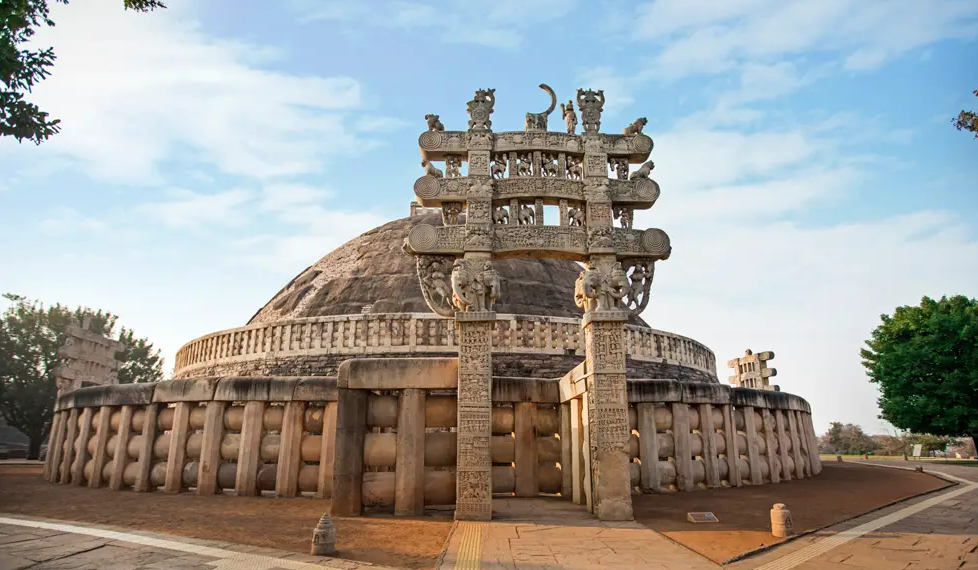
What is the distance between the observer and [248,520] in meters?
6.81

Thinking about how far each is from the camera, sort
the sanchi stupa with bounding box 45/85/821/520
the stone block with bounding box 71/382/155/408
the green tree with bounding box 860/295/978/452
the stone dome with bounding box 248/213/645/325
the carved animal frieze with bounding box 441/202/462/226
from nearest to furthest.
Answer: the sanchi stupa with bounding box 45/85/821/520
the carved animal frieze with bounding box 441/202/462/226
the stone block with bounding box 71/382/155/408
the green tree with bounding box 860/295/978/452
the stone dome with bounding box 248/213/645/325

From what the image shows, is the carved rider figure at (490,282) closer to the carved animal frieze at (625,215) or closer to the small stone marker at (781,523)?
the carved animal frieze at (625,215)

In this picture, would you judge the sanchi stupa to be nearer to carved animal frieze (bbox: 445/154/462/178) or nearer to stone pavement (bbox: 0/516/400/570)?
carved animal frieze (bbox: 445/154/462/178)

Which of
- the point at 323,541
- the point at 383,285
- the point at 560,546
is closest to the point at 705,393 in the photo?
the point at 560,546

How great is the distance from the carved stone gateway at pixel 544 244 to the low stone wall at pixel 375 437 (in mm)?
493

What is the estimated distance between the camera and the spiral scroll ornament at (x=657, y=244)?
27.0 ft

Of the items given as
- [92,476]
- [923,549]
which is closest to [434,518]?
[923,549]

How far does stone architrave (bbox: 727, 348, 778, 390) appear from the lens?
21.8 meters

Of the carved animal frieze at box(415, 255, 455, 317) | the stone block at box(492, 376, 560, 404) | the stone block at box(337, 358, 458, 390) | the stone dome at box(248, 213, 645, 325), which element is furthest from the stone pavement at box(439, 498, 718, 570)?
the stone dome at box(248, 213, 645, 325)

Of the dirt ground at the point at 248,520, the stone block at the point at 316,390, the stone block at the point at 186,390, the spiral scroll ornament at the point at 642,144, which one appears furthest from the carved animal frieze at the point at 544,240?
the stone block at the point at 186,390

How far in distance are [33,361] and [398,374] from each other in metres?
33.9

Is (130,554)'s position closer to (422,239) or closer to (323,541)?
(323,541)

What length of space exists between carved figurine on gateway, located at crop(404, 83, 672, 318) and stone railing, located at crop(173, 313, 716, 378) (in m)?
6.17

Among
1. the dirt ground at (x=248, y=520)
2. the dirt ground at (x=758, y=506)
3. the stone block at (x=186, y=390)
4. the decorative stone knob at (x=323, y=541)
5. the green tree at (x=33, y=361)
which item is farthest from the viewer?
the green tree at (x=33, y=361)
